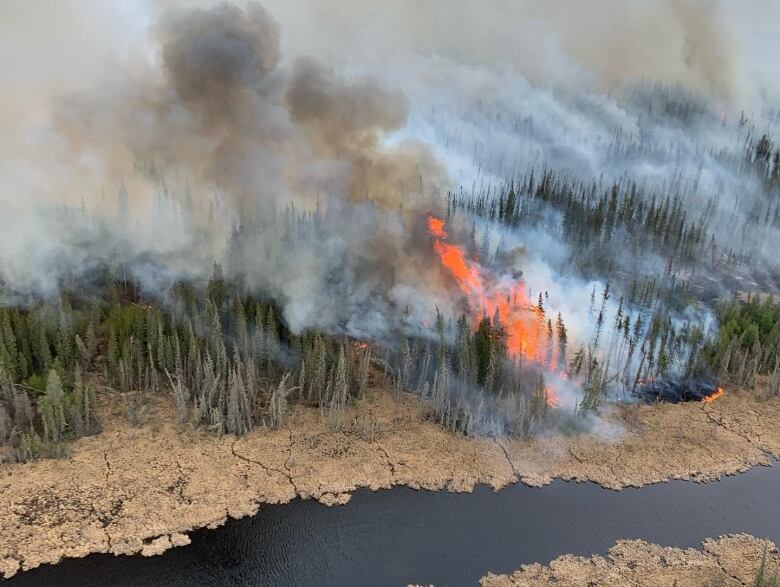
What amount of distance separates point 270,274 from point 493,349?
40.0 metres

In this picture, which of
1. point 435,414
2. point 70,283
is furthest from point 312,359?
point 70,283

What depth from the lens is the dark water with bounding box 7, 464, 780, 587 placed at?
59.9m

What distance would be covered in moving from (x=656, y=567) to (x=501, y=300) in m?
59.9

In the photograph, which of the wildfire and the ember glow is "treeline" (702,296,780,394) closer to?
the wildfire

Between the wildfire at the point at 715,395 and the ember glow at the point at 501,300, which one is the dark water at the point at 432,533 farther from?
the ember glow at the point at 501,300

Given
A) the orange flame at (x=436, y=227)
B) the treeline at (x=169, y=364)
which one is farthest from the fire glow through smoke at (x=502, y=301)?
the treeline at (x=169, y=364)

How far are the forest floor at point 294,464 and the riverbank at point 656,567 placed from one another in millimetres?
11435

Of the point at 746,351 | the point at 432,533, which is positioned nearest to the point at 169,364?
the point at 432,533

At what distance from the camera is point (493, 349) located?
91562 millimetres

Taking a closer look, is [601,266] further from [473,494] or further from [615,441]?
[473,494]

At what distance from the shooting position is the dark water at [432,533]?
59.9 meters

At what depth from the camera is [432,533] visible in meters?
66.9

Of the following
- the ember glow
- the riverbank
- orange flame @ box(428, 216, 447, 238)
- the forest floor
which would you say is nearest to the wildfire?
the forest floor

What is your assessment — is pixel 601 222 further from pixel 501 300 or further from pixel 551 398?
pixel 551 398
